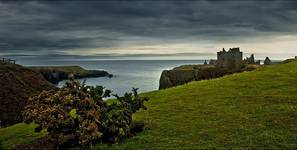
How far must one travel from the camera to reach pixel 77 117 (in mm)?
20938

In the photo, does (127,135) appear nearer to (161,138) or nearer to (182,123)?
(161,138)

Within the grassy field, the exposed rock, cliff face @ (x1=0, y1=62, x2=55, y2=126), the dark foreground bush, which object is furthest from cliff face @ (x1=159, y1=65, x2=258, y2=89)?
the dark foreground bush

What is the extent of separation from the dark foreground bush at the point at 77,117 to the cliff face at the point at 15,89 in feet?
108

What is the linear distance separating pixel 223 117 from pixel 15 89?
159 feet

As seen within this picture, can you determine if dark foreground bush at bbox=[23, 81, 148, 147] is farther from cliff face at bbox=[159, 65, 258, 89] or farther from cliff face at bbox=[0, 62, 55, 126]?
cliff face at bbox=[159, 65, 258, 89]

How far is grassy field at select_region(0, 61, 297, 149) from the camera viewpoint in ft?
67.0

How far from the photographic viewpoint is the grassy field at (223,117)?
2042 cm

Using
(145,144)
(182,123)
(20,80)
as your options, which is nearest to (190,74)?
(20,80)

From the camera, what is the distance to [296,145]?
19.1 meters

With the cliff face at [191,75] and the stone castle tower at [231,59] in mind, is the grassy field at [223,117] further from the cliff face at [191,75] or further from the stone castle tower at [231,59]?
the stone castle tower at [231,59]

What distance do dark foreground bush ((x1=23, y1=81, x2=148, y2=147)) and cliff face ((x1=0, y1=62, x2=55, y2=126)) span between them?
3294 cm

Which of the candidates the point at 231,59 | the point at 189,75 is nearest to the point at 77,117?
the point at 189,75

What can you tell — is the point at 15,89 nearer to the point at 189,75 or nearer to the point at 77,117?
the point at 189,75

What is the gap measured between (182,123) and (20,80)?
52648mm
